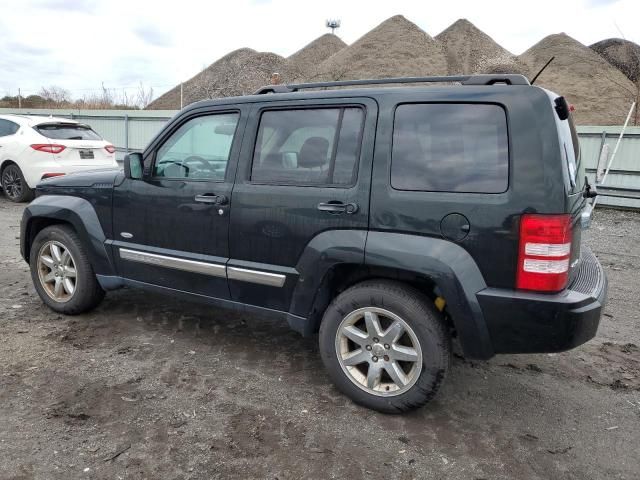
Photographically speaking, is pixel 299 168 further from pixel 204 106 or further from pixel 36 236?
pixel 36 236

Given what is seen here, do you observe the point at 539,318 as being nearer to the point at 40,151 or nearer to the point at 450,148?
the point at 450,148

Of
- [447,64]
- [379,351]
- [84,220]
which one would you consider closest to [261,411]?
[379,351]

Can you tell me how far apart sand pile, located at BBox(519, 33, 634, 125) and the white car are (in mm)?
24809

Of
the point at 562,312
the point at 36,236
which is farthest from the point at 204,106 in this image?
the point at 562,312

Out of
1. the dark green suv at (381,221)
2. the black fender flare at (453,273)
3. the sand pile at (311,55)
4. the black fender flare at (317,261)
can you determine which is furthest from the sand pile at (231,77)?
the black fender flare at (453,273)

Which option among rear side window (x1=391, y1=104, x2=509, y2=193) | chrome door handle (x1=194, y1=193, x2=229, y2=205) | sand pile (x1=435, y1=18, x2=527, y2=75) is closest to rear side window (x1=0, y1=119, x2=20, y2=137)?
chrome door handle (x1=194, y1=193, x2=229, y2=205)

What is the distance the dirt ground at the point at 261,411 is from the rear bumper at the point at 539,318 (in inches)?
23.5

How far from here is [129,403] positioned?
2.97m

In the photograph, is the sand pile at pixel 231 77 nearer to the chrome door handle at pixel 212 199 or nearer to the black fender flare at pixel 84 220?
the black fender flare at pixel 84 220

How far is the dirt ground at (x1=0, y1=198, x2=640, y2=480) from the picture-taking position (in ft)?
8.16

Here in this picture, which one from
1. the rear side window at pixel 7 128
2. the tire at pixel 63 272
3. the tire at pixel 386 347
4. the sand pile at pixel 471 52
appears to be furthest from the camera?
the sand pile at pixel 471 52

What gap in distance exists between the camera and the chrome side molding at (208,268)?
3.21 m

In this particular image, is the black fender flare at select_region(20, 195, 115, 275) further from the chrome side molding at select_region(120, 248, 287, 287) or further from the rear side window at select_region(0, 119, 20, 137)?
the rear side window at select_region(0, 119, 20, 137)

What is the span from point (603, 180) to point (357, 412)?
35.6ft
